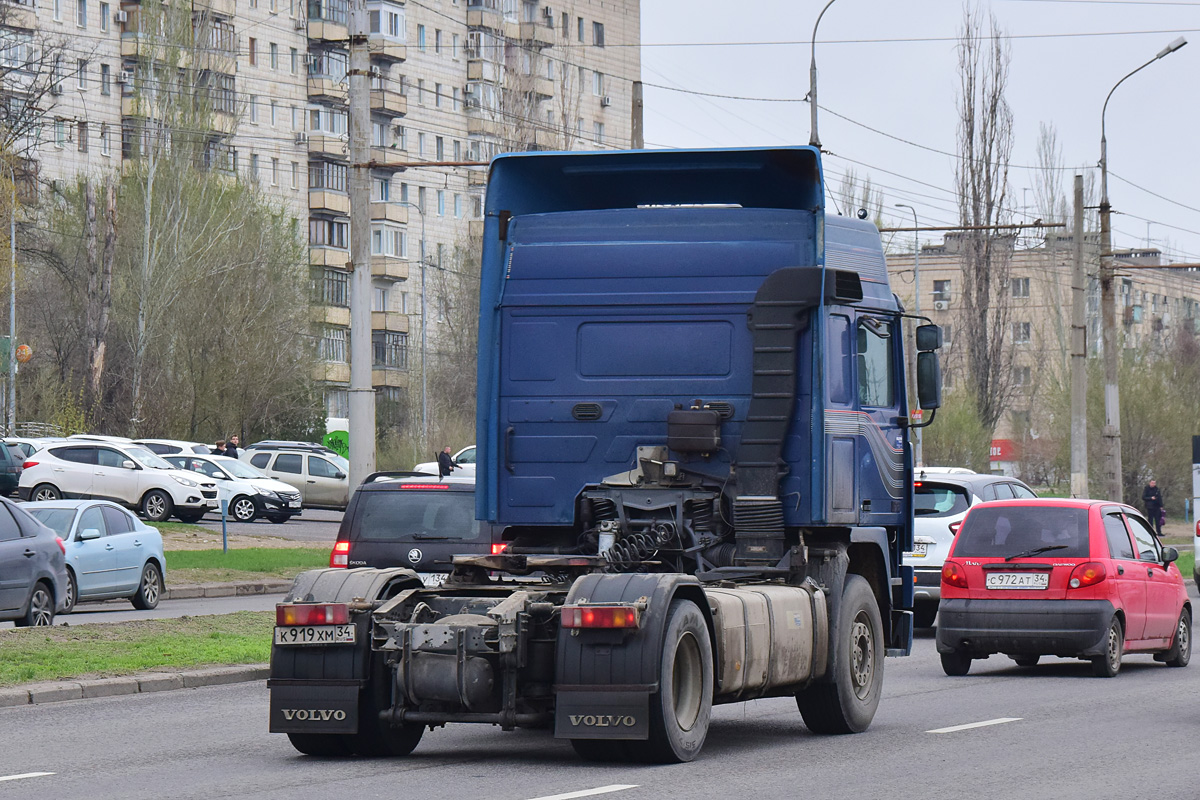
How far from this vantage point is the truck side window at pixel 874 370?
12273 mm

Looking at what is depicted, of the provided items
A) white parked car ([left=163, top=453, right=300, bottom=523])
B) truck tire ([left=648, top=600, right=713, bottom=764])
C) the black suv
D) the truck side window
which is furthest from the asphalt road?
white parked car ([left=163, top=453, right=300, bottom=523])

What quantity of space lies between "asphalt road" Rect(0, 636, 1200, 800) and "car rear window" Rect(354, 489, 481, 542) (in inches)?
68.0

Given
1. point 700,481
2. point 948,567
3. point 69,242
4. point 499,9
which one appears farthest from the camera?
point 499,9

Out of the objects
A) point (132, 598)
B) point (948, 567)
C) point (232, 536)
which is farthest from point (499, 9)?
point (948, 567)

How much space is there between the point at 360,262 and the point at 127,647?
741 cm

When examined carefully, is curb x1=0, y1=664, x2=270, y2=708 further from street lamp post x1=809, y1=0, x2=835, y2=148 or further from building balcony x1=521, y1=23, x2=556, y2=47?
building balcony x1=521, y1=23, x2=556, y2=47

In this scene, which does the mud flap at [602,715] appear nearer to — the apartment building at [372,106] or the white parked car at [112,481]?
the white parked car at [112,481]

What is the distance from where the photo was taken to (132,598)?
990 inches

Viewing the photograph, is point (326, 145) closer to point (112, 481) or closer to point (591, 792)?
point (112, 481)

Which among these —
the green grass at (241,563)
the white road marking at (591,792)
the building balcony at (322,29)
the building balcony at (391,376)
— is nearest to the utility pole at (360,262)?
the green grass at (241,563)

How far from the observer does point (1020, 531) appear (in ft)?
55.7

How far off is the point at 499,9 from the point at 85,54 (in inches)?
1054

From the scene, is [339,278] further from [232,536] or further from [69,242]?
[232,536]

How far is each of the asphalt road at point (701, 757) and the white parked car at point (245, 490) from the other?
31.2 metres
